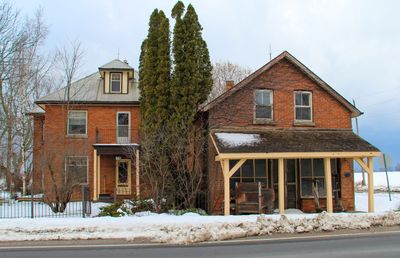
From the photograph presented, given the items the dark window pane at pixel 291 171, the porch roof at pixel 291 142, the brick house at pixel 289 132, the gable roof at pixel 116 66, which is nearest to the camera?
the porch roof at pixel 291 142

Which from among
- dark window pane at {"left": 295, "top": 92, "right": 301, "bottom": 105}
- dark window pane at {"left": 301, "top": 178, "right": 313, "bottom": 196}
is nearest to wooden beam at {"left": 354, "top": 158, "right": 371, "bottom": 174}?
dark window pane at {"left": 301, "top": 178, "right": 313, "bottom": 196}

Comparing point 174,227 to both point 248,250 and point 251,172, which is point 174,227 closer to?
point 248,250

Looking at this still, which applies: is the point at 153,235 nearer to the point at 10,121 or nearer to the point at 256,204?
the point at 256,204

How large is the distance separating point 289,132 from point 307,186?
2.61m

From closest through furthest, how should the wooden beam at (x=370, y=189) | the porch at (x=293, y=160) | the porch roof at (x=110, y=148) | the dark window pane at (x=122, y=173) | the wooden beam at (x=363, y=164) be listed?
the porch at (x=293, y=160), the wooden beam at (x=370, y=189), the wooden beam at (x=363, y=164), the porch roof at (x=110, y=148), the dark window pane at (x=122, y=173)

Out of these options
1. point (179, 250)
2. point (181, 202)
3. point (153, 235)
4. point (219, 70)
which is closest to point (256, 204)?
point (181, 202)

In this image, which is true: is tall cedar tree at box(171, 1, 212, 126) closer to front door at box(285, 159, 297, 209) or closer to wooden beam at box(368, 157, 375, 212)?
front door at box(285, 159, 297, 209)

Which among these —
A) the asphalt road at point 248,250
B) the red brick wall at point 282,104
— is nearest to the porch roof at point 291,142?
the red brick wall at point 282,104

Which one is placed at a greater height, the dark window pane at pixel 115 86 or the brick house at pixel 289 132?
the dark window pane at pixel 115 86

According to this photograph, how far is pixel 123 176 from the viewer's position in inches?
991

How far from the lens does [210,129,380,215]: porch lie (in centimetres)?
1645

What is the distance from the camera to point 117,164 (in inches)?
986

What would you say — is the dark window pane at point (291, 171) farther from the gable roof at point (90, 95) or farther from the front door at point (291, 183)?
the gable roof at point (90, 95)

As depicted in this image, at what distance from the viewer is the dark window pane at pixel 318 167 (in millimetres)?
19125
